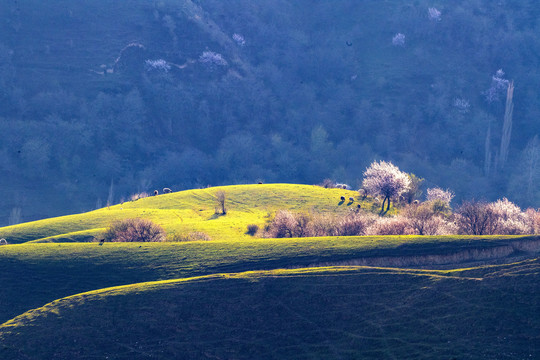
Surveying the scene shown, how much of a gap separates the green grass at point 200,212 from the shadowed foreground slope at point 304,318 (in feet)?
62.9

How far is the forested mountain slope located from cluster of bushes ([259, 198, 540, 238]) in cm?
6985

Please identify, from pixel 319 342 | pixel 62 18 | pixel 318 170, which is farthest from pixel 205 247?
pixel 62 18

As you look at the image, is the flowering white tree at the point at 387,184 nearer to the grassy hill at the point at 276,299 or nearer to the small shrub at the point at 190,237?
the small shrub at the point at 190,237

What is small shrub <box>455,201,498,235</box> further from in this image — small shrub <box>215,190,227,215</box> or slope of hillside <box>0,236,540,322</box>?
small shrub <box>215,190,227,215</box>

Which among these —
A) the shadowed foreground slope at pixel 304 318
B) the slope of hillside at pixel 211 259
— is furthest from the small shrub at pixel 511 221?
the shadowed foreground slope at pixel 304 318

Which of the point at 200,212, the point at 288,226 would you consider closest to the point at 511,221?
the point at 288,226

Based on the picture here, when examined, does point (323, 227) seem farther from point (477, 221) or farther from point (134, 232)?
point (134, 232)

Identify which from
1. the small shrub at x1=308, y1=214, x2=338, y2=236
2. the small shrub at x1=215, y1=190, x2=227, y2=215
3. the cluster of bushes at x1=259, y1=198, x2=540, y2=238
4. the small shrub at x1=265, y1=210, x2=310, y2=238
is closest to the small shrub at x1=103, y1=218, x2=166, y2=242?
the cluster of bushes at x1=259, y1=198, x2=540, y2=238

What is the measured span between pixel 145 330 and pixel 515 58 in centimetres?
16207

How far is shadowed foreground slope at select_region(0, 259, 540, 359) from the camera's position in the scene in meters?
32.0

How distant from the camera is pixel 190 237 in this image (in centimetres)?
5562

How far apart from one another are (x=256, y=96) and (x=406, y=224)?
112 m

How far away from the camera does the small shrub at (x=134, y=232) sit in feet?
181

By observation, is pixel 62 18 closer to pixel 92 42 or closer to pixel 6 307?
pixel 92 42
